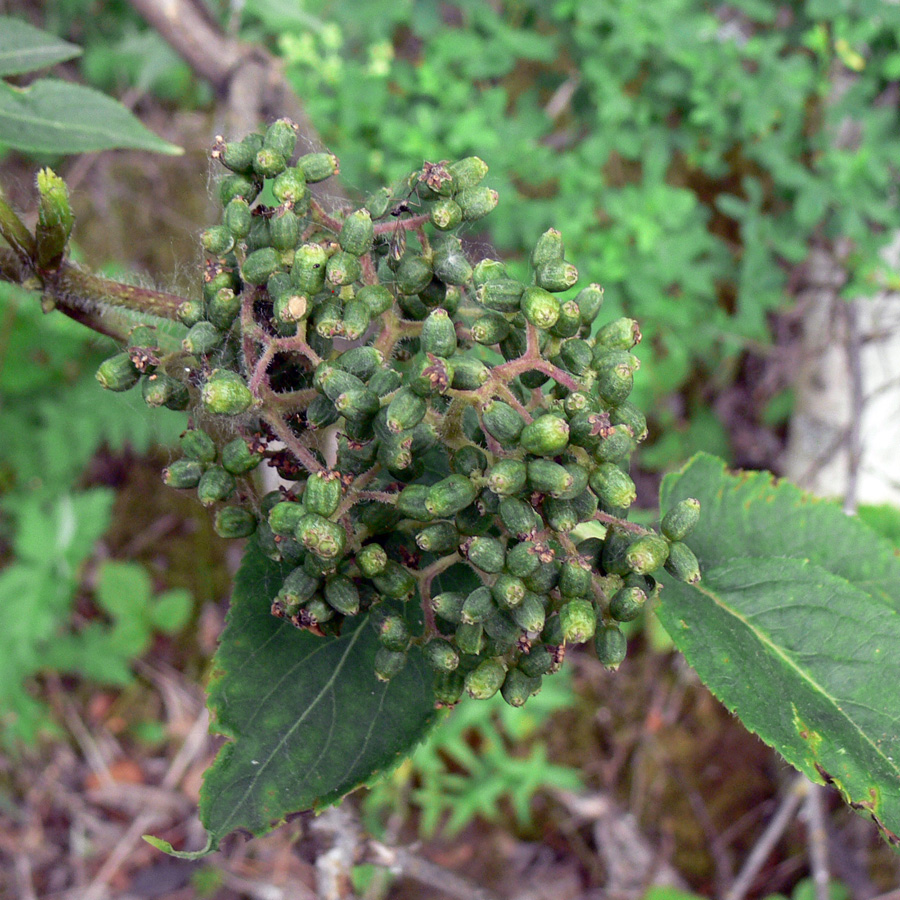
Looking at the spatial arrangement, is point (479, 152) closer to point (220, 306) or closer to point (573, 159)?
point (573, 159)

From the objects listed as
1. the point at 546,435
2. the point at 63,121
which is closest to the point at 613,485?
the point at 546,435

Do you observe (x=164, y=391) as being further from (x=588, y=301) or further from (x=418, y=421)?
(x=588, y=301)

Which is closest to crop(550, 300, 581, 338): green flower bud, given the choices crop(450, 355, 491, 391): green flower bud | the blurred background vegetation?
crop(450, 355, 491, 391): green flower bud

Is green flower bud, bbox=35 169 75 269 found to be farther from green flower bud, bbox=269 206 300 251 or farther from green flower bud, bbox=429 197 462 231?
green flower bud, bbox=429 197 462 231


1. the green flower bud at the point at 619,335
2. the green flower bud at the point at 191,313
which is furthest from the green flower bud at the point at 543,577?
the green flower bud at the point at 191,313

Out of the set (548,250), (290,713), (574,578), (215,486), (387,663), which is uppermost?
(548,250)
